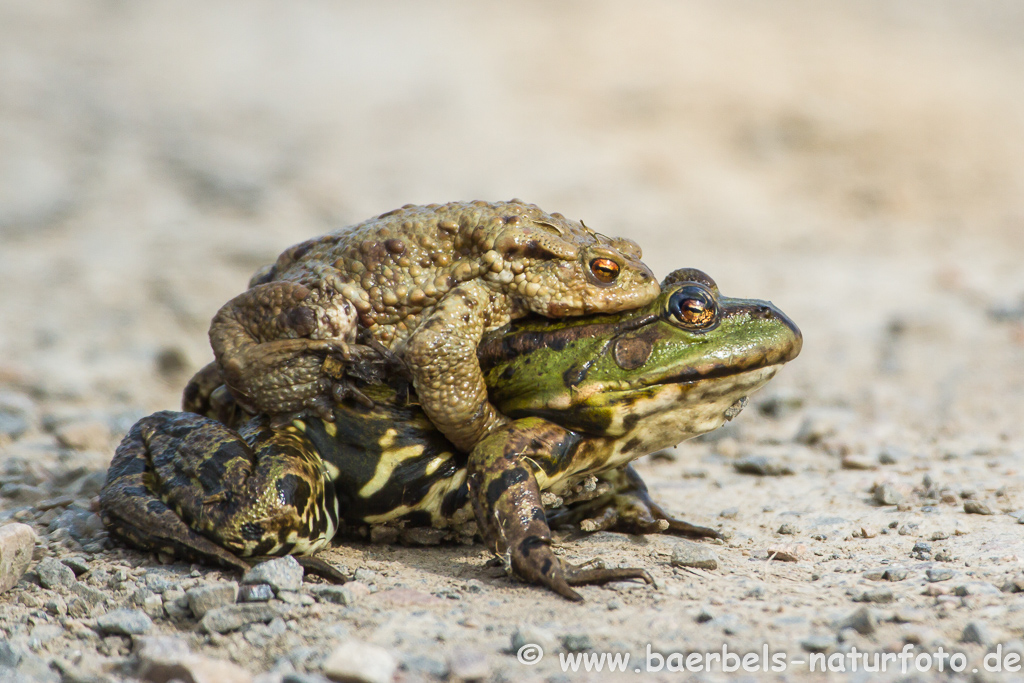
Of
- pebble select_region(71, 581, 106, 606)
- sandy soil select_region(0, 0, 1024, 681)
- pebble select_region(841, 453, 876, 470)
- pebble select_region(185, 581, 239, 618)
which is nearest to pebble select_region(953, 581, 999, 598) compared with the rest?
sandy soil select_region(0, 0, 1024, 681)

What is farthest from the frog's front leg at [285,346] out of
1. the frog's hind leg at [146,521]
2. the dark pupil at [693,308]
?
the dark pupil at [693,308]

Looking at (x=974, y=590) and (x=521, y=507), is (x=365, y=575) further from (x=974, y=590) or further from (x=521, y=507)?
(x=974, y=590)

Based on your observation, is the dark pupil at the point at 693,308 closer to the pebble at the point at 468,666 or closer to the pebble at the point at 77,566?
the pebble at the point at 468,666

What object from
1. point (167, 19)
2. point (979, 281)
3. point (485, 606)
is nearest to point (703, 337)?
point (485, 606)

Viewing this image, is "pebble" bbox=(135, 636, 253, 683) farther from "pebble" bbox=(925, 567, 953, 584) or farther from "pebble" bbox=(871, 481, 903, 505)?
"pebble" bbox=(871, 481, 903, 505)

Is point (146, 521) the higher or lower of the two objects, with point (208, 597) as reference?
higher

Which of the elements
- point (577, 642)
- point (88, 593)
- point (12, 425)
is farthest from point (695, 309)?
point (12, 425)
